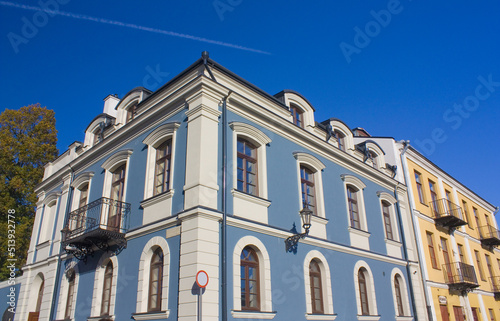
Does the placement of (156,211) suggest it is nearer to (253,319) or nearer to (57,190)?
(253,319)

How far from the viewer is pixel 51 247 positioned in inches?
585

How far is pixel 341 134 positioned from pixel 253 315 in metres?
8.94

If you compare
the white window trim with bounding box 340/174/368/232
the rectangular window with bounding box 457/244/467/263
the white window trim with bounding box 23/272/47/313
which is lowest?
the white window trim with bounding box 23/272/47/313

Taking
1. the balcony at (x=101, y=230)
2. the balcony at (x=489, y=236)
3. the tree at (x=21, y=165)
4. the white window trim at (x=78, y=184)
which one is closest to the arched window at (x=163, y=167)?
the balcony at (x=101, y=230)

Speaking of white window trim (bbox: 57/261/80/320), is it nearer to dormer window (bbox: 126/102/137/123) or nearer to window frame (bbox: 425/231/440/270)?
dormer window (bbox: 126/102/137/123)

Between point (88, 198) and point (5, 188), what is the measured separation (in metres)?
8.64

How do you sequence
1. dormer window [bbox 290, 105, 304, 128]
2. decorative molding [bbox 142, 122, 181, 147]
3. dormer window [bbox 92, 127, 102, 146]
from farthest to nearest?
dormer window [bbox 92, 127, 102, 146], dormer window [bbox 290, 105, 304, 128], decorative molding [bbox 142, 122, 181, 147]

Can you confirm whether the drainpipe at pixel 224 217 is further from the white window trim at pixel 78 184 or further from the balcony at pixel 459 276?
the balcony at pixel 459 276

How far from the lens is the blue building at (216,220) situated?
947cm

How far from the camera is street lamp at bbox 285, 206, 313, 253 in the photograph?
35.8ft

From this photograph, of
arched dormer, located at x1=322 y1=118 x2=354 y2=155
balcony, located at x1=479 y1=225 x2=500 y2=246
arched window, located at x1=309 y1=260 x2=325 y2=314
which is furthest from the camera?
balcony, located at x1=479 y1=225 x2=500 y2=246

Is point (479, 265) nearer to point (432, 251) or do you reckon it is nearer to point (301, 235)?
point (432, 251)

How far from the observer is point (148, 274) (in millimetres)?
10109

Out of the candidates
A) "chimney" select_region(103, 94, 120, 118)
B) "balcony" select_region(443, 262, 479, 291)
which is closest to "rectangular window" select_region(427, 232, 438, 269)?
"balcony" select_region(443, 262, 479, 291)
